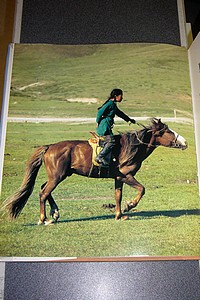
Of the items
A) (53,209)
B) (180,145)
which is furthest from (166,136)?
(53,209)

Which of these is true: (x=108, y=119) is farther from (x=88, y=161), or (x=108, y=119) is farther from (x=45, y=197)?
(x=45, y=197)

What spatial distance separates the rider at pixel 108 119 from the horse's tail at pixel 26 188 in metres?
0.20

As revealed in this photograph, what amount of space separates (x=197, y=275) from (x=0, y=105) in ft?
2.79

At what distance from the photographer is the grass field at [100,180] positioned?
3.16 feet

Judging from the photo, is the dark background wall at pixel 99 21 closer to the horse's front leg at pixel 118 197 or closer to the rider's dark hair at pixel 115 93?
the rider's dark hair at pixel 115 93

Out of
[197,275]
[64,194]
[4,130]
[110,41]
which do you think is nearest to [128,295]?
[197,275]

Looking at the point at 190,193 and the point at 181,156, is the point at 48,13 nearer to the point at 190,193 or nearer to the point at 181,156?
the point at 181,156

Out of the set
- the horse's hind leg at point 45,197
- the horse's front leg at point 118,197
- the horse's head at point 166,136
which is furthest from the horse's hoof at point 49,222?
the horse's head at point 166,136

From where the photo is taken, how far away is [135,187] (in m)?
1.02

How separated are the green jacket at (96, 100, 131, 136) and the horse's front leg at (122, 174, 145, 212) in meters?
0.17

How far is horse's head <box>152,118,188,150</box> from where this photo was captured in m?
1.06

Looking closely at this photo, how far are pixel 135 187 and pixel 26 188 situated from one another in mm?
359

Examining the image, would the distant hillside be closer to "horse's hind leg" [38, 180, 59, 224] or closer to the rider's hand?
the rider's hand

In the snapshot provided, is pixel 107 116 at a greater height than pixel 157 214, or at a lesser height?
greater
